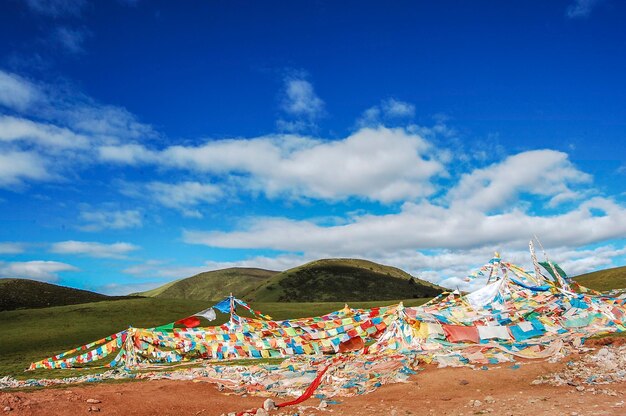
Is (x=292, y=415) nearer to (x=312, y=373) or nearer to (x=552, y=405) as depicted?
(x=312, y=373)

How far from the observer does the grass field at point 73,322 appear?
2939cm

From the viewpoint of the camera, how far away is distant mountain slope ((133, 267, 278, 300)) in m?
168

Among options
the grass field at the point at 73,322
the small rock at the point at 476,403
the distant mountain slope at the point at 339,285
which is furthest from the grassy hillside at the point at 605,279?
the small rock at the point at 476,403

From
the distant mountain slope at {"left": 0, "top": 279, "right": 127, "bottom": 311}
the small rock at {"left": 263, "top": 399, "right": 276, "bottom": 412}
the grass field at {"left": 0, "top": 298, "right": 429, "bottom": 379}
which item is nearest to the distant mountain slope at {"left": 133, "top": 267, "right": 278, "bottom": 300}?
the distant mountain slope at {"left": 0, "top": 279, "right": 127, "bottom": 311}

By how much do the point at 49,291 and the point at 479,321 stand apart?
2501 inches

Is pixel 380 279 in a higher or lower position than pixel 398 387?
higher

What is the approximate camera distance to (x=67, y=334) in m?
38.2

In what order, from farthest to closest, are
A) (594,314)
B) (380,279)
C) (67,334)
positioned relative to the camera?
(380,279) → (67,334) → (594,314)

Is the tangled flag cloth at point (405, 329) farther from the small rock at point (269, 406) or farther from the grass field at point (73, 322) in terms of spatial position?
the small rock at point (269, 406)

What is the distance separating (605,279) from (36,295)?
7834 cm

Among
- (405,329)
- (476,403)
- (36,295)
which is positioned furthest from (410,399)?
(36,295)

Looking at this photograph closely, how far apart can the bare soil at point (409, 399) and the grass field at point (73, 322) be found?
391 inches

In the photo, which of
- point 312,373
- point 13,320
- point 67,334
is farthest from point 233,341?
point 13,320

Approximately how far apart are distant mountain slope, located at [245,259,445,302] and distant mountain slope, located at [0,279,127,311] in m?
43.6
